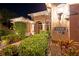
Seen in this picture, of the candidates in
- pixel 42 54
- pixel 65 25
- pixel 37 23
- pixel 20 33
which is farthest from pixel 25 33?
pixel 65 25

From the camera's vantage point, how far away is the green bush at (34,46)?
3.86ft

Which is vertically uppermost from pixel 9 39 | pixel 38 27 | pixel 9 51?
pixel 38 27

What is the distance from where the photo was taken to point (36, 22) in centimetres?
117

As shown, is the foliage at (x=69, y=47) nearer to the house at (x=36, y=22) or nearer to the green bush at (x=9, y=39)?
the house at (x=36, y=22)

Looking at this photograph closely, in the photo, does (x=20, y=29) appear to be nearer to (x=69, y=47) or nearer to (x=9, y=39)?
(x=9, y=39)

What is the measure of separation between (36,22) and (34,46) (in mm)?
231

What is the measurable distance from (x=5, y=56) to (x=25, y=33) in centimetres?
29

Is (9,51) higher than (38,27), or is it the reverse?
(38,27)

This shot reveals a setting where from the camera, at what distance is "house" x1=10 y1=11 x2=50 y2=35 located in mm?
1164

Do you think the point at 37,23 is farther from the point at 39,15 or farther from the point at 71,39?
the point at 71,39

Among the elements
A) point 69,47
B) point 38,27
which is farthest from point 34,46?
point 69,47

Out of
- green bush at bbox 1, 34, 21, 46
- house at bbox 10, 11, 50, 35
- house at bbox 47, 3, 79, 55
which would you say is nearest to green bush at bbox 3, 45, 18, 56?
green bush at bbox 1, 34, 21, 46

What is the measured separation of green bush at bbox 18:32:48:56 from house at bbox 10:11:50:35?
0.17 feet

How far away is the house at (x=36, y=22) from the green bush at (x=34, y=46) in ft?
0.17
